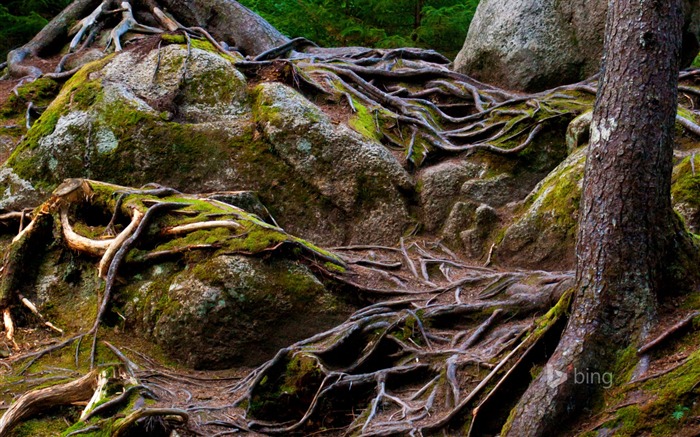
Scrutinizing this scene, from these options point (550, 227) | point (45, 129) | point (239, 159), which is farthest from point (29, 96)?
point (550, 227)

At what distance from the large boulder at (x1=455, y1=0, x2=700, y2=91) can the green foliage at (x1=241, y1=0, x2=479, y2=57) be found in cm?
323

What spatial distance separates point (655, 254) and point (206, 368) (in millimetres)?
3790

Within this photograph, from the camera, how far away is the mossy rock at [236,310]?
6.08 m

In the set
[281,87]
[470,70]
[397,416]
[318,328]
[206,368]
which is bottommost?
[206,368]

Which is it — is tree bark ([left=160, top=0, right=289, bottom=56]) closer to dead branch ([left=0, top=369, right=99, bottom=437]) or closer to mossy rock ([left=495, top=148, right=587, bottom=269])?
mossy rock ([left=495, top=148, right=587, bottom=269])

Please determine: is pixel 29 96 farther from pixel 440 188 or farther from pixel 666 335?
pixel 666 335

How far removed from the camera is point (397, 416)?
15.4 ft

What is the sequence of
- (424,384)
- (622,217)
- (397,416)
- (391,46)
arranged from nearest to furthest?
1. (622,217)
2. (397,416)
3. (424,384)
4. (391,46)

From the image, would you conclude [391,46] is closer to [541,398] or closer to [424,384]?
[424,384]

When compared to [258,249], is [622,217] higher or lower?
higher

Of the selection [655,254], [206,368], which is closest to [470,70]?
[206,368]

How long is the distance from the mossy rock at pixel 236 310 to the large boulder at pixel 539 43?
5.49 metres

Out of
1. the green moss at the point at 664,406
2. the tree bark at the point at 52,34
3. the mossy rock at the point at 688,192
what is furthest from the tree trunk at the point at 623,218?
the tree bark at the point at 52,34

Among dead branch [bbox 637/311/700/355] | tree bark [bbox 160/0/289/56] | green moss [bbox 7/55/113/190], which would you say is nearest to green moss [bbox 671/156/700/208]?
dead branch [bbox 637/311/700/355]
